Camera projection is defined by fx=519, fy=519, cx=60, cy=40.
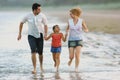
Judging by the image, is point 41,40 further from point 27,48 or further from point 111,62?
point 27,48

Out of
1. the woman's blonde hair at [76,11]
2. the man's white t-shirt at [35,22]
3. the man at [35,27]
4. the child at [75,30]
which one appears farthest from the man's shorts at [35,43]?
the woman's blonde hair at [76,11]

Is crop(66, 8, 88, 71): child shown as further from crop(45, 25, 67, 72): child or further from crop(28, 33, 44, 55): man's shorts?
crop(28, 33, 44, 55): man's shorts

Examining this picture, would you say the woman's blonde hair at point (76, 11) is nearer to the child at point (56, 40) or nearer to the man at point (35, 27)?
the child at point (56, 40)

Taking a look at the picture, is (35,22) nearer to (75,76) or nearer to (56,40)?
(56,40)

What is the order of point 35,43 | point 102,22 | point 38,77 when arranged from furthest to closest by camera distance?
point 102,22 → point 35,43 → point 38,77

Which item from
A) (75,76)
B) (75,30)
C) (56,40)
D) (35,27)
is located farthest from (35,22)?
(75,76)

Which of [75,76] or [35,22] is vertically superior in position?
[35,22]

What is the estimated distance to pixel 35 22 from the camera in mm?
13312

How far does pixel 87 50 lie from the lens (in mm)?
19625

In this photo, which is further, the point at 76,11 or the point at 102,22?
the point at 102,22

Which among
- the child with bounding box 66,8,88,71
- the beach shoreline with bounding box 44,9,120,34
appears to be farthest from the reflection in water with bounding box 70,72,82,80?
the beach shoreline with bounding box 44,9,120,34

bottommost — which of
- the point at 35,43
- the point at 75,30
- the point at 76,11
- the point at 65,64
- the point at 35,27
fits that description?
the point at 65,64

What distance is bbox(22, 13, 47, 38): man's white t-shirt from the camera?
43.7 feet

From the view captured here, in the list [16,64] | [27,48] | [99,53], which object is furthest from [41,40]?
[27,48]
